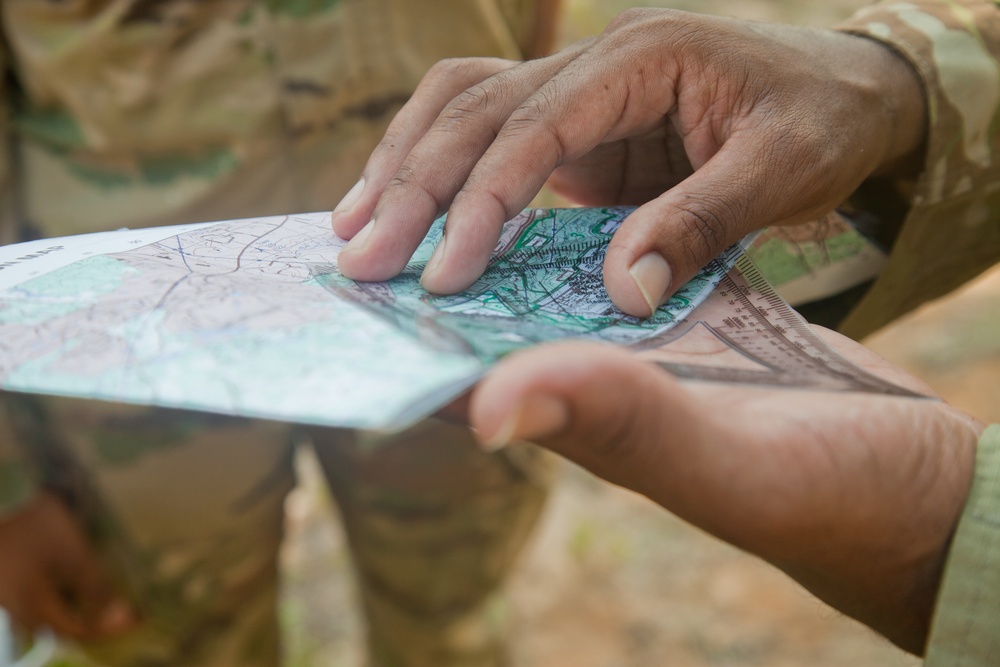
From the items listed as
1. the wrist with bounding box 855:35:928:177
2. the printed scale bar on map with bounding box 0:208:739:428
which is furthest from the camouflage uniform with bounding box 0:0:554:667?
the wrist with bounding box 855:35:928:177

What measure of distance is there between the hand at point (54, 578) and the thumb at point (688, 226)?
1.29m

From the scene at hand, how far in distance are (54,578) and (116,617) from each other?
151 mm

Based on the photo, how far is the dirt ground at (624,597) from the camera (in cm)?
208

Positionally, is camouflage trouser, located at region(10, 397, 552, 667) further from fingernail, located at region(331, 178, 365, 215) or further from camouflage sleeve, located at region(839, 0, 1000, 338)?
camouflage sleeve, located at region(839, 0, 1000, 338)

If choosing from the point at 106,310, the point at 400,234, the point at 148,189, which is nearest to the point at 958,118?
the point at 400,234

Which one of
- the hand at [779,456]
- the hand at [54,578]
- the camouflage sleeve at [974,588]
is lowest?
the hand at [54,578]

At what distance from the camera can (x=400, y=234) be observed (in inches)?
34.8

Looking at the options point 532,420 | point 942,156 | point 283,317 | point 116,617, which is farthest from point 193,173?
point 942,156

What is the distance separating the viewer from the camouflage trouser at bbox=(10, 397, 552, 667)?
1.43m

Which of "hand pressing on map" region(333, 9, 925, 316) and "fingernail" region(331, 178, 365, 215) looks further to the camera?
"fingernail" region(331, 178, 365, 215)

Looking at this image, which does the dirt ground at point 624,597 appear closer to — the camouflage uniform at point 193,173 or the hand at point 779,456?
the camouflage uniform at point 193,173

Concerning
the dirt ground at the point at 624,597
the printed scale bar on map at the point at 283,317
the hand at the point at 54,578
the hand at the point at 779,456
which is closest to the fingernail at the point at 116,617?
the hand at the point at 54,578

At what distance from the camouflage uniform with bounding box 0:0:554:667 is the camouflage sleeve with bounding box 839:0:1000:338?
2.50ft

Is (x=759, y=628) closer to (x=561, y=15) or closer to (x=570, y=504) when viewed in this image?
(x=570, y=504)
